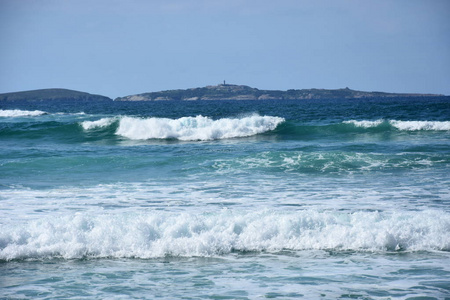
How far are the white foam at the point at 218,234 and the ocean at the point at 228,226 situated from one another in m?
0.02

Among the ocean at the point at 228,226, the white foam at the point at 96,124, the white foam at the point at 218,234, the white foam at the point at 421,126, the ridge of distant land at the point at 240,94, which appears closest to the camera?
the ocean at the point at 228,226

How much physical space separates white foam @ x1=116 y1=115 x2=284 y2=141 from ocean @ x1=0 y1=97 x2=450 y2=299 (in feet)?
23.2

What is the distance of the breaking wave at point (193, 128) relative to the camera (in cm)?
2484

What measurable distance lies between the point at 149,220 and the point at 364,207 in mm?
4035

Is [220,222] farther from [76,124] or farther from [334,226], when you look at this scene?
[76,124]

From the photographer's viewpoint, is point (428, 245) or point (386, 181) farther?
point (386, 181)

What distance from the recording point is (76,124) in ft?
95.6

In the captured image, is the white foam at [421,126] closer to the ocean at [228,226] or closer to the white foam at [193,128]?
the white foam at [193,128]

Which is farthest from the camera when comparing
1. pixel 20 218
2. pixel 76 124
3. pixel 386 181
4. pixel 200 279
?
pixel 76 124

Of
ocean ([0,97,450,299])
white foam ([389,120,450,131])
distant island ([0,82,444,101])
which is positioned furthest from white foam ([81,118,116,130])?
distant island ([0,82,444,101])

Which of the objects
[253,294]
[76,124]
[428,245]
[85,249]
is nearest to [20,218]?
[85,249]

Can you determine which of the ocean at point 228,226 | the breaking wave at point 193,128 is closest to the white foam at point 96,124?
the breaking wave at point 193,128

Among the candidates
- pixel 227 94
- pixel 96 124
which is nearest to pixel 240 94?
pixel 227 94

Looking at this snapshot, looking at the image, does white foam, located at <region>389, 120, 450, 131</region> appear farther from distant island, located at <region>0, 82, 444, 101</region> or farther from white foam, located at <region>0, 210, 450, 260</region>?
distant island, located at <region>0, 82, 444, 101</region>
